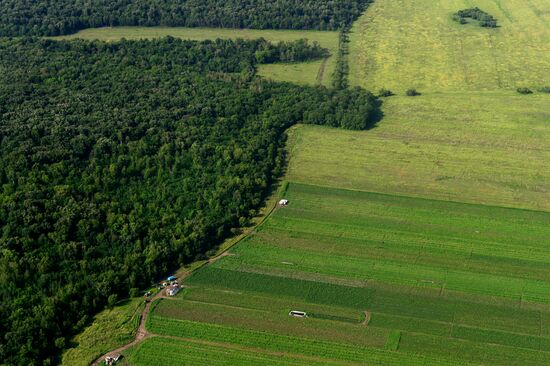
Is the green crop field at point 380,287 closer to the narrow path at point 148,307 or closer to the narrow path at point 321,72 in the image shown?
the narrow path at point 148,307

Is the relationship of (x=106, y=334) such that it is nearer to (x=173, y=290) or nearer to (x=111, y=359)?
(x=111, y=359)

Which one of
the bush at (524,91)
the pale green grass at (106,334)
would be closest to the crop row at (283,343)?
the pale green grass at (106,334)

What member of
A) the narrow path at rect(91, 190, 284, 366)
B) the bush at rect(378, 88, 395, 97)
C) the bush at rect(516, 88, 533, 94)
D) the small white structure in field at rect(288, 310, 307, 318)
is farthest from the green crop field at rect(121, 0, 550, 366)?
the bush at rect(516, 88, 533, 94)

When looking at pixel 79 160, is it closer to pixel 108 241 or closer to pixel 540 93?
pixel 108 241

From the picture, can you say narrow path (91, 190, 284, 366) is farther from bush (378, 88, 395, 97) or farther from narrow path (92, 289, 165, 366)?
bush (378, 88, 395, 97)

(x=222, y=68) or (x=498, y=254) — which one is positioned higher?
(x=222, y=68)

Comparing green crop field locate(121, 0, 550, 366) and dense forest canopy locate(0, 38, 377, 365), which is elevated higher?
dense forest canopy locate(0, 38, 377, 365)

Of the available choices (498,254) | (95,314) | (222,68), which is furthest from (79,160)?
(498,254)
